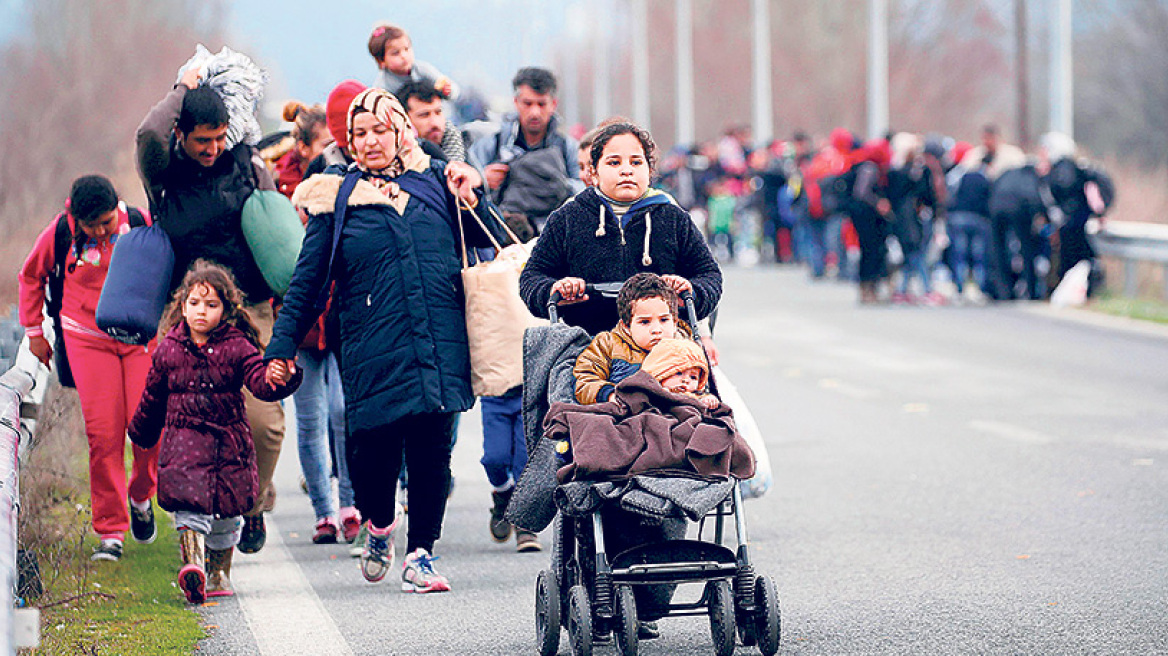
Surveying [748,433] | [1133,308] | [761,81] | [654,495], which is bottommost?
[1133,308]

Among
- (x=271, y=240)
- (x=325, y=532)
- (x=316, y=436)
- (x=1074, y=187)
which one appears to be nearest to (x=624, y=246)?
(x=271, y=240)

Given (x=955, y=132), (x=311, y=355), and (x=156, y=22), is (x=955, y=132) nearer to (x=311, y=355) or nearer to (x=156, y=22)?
(x=156, y=22)

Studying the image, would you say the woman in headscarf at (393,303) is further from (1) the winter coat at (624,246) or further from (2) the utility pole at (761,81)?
(2) the utility pole at (761,81)

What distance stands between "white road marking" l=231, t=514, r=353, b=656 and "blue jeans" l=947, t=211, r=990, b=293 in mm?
14625

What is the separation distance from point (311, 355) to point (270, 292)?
689 millimetres

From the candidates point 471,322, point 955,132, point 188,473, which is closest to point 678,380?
point 471,322

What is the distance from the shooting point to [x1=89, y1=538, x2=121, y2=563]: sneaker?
8.53 m

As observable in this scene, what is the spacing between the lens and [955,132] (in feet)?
233

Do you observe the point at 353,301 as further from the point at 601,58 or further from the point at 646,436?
the point at 601,58

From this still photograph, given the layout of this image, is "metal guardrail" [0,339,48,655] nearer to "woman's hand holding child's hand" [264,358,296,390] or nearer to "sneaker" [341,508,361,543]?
"woman's hand holding child's hand" [264,358,296,390]

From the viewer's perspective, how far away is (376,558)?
7910 mm

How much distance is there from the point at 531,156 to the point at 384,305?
2467 millimetres

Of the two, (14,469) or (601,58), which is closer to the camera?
(14,469)

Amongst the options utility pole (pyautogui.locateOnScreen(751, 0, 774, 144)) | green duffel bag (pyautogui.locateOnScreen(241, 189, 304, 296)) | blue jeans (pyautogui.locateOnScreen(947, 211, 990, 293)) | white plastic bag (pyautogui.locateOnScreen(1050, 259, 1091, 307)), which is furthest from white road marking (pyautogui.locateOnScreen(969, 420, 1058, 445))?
utility pole (pyautogui.locateOnScreen(751, 0, 774, 144))
